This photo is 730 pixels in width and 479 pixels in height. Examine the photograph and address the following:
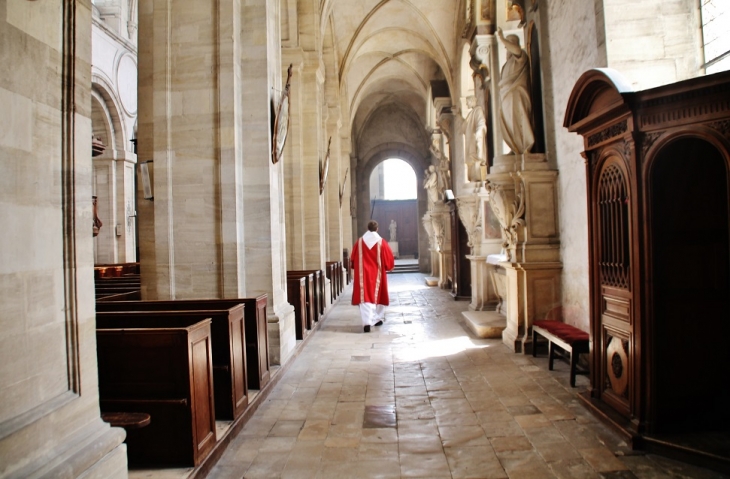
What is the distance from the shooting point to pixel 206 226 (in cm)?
541

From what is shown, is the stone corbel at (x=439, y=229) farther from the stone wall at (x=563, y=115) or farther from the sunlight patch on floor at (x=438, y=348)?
Answer: the stone wall at (x=563, y=115)

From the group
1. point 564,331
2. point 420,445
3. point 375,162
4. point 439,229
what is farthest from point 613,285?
point 375,162

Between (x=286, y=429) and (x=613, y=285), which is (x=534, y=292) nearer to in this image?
(x=613, y=285)

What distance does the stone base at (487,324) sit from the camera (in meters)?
7.32

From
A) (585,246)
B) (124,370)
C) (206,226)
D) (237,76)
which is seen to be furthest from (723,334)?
(237,76)

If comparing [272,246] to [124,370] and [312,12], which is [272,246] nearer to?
[124,370]

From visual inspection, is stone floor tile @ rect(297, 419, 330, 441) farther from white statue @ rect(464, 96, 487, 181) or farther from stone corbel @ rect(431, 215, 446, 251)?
stone corbel @ rect(431, 215, 446, 251)

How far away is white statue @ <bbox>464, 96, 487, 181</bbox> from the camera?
9461 mm

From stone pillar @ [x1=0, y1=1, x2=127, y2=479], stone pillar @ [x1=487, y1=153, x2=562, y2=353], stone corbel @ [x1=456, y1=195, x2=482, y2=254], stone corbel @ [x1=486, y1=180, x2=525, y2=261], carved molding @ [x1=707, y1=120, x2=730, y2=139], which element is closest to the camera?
stone pillar @ [x1=0, y1=1, x2=127, y2=479]

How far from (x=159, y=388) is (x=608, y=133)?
3632 millimetres

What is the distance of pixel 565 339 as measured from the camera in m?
4.95

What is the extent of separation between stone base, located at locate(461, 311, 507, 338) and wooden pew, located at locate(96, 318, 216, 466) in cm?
483

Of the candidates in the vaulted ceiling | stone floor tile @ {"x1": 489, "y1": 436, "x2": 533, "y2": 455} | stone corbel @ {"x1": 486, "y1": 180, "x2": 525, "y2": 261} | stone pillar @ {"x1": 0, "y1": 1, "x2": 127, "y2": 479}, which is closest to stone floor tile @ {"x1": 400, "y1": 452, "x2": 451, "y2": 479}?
stone floor tile @ {"x1": 489, "y1": 436, "x2": 533, "y2": 455}

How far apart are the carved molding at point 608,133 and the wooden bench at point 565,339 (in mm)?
1874
